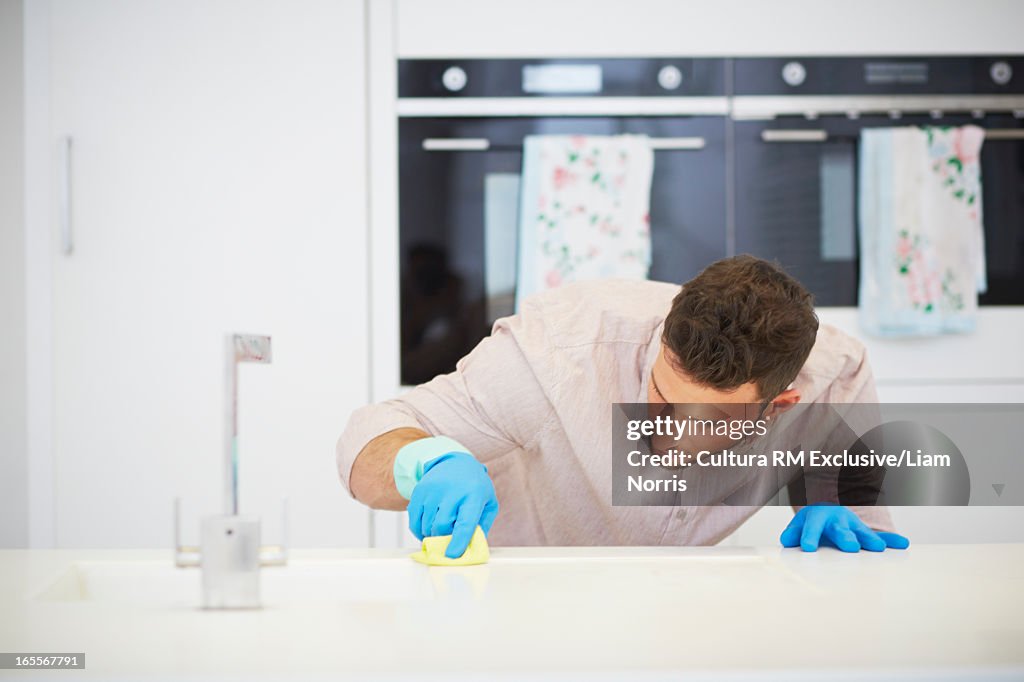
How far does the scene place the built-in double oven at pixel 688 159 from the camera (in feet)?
7.07

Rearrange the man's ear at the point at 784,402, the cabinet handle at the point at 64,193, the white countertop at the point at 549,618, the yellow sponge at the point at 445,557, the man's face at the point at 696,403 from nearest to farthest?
the white countertop at the point at 549,618 < the yellow sponge at the point at 445,557 < the man's face at the point at 696,403 < the man's ear at the point at 784,402 < the cabinet handle at the point at 64,193

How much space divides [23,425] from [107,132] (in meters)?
0.68

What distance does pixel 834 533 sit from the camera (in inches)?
42.0

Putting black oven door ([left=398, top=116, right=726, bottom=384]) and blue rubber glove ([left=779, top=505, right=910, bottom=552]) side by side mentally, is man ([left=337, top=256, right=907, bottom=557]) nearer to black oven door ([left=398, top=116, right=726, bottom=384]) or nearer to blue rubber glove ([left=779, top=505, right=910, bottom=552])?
blue rubber glove ([left=779, top=505, right=910, bottom=552])

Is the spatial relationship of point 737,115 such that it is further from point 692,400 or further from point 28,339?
point 28,339

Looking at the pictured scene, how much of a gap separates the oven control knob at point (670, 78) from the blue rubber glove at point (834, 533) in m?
1.30

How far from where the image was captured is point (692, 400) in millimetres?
1082

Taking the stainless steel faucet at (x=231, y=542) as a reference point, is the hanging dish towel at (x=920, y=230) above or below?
above

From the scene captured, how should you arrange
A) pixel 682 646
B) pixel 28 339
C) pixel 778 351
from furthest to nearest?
pixel 28 339, pixel 778 351, pixel 682 646

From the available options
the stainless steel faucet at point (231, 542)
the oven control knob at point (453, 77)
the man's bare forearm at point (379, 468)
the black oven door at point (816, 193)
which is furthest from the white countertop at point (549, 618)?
the oven control knob at point (453, 77)

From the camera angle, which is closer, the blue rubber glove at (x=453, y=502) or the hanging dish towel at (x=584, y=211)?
the blue rubber glove at (x=453, y=502)

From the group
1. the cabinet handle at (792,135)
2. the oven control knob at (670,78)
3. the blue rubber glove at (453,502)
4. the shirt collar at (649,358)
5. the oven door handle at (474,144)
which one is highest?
the oven control knob at (670,78)

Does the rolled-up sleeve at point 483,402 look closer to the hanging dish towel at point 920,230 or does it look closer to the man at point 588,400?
the man at point 588,400

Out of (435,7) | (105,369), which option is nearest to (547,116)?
(435,7)
